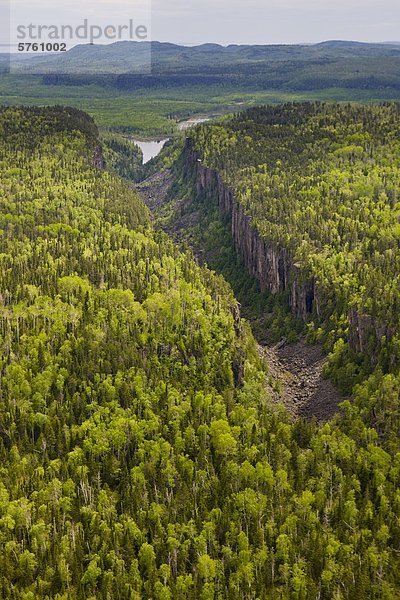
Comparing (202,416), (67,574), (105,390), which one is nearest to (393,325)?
(202,416)

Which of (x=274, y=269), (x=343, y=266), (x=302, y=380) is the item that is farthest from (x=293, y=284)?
(x=302, y=380)

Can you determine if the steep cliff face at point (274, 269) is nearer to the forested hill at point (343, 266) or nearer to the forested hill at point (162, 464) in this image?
the forested hill at point (343, 266)

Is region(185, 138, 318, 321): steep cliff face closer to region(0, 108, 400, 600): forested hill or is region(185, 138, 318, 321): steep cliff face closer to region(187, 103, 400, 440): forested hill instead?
region(187, 103, 400, 440): forested hill

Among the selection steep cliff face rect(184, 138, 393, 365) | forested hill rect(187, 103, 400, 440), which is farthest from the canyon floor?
steep cliff face rect(184, 138, 393, 365)

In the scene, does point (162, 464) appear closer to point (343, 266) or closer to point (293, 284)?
point (343, 266)

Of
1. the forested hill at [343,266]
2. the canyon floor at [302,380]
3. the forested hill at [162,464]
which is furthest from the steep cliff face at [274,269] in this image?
the forested hill at [162,464]

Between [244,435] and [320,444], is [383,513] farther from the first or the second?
[244,435]
